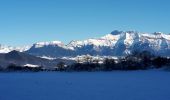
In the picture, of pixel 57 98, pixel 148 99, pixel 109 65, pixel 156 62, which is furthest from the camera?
pixel 109 65

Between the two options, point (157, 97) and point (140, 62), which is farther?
point (140, 62)

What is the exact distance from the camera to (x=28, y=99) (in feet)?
125

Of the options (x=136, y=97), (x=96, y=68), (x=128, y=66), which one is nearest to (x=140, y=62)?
(x=128, y=66)

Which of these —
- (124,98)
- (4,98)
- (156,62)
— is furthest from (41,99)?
(156,62)

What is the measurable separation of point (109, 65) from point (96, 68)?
833cm

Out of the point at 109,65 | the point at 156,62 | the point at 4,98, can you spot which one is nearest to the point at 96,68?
the point at 109,65

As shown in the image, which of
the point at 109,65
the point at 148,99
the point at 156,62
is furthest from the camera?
the point at 109,65

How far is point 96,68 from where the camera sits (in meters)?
193

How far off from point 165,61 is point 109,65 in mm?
27995

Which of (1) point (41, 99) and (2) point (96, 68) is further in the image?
(2) point (96, 68)

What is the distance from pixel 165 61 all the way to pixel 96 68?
36111mm

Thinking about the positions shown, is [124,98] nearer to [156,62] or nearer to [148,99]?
[148,99]

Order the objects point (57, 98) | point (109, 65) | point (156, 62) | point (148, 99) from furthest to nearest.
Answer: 1. point (109, 65)
2. point (156, 62)
3. point (57, 98)
4. point (148, 99)

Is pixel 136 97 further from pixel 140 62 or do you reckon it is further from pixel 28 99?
pixel 140 62
